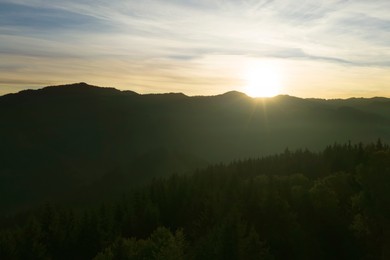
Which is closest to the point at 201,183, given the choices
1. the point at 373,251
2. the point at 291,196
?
the point at 291,196

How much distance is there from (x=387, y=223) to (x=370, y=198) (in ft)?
14.2

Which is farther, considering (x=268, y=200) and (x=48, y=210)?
(x=48, y=210)

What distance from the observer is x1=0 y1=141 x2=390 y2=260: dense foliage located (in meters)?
64.8

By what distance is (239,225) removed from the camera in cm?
6253

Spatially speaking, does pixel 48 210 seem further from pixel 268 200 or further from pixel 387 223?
pixel 387 223

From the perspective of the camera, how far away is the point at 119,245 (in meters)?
64.0

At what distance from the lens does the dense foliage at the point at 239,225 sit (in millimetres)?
64812

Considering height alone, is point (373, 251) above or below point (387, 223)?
below

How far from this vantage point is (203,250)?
5994 centimetres

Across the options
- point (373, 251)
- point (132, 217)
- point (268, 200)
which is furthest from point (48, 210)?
point (373, 251)

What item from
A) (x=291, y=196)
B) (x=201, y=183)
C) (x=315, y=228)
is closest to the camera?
(x=315, y=228)

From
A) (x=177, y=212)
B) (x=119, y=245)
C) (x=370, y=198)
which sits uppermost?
(x=370, y=198)

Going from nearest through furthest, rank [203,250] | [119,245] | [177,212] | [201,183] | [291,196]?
[203,250], [119,245], [291,196], [177,212], [201,183]

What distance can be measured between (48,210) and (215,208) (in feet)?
117
